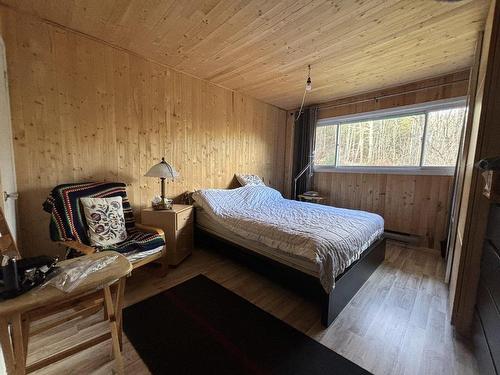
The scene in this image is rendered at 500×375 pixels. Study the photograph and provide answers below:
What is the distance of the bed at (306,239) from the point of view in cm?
166

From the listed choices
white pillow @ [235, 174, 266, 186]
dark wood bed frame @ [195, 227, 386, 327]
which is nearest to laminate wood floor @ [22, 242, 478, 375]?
dark wood bed frame @ [195, 227, 386, 327]

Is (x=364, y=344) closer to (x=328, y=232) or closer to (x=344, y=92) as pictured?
(x=328, y=232)

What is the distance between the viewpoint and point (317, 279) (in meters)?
1.67

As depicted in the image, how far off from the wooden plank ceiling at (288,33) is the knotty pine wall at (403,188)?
10.3 inches

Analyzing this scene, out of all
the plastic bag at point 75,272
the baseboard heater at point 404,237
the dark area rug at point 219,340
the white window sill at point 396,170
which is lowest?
the dark area rug at point 219,340

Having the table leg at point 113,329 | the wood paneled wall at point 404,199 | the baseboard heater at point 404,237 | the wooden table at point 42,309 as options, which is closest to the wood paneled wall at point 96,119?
the wooden table at point 42,309

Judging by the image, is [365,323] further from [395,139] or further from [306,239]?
[395,139]

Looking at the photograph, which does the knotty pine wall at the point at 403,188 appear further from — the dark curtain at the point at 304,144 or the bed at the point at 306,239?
the bed at the point at 306,239

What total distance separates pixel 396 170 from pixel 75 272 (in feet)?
12.9

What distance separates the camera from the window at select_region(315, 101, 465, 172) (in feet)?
9.64

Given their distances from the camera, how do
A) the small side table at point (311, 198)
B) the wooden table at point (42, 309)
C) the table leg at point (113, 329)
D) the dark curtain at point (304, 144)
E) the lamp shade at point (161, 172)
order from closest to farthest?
the wooden table at point (42, 309) → the table leg at point (113, 329) → the lamp shade at point (161, 172) → the small side table at point (311, 198) → the dark curtain at point (304, 144)

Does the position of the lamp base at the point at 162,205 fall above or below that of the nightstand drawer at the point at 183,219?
above

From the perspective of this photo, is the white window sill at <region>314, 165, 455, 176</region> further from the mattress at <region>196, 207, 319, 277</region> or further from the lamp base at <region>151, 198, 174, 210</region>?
the lamp base at <region>151, 198, 174, 210</region>

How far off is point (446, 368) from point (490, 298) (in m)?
0.53
